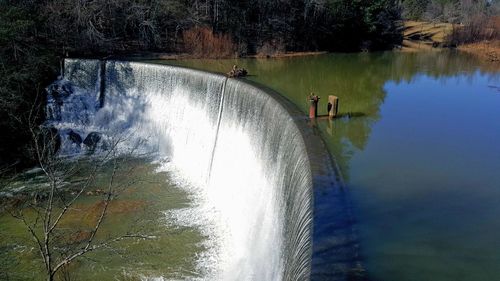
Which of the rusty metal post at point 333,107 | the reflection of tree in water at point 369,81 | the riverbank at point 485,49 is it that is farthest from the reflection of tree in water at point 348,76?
the riverbank at point 485,49

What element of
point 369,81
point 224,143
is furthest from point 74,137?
point 369,81

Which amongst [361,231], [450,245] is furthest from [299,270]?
[450,245]

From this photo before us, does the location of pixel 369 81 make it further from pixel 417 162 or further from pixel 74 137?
pixel 74 137

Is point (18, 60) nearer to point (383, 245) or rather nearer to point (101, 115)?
point (101, 115)

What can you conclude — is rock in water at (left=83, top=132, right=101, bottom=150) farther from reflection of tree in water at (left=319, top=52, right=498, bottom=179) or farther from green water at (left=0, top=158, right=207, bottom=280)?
reflection of tree in water at (left=319, top=52, right=498, bottom=179)

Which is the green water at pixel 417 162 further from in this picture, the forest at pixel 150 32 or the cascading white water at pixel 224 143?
the forest at pixel 150 32

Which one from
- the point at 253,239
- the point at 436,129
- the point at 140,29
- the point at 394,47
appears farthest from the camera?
the point at 394,47

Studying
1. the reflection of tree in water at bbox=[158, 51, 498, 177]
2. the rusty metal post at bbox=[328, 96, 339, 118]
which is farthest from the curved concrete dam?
the reflection of tree in water at bbox=[158, 51, 498, 177]

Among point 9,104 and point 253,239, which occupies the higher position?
point 9,104
